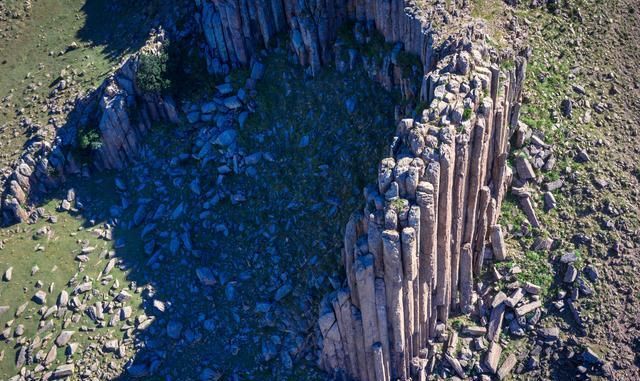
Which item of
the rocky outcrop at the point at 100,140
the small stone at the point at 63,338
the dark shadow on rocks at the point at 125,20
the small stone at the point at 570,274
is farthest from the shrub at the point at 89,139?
the small stone at the point at 570,274

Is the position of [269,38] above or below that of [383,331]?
above

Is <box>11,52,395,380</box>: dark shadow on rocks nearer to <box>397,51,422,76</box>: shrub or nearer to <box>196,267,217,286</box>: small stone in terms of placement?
<box>196,267,217,286</box>: small stone

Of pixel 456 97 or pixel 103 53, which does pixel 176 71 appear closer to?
pixel 103 53

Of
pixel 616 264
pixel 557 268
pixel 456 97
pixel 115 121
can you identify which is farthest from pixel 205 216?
pixel 616 264

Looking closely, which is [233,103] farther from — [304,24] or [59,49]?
[59,49]

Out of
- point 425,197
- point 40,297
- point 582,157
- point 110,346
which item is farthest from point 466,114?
point 40,297

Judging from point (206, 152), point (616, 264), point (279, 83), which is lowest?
point (616, 264)

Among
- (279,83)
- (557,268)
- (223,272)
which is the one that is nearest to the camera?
(557,268)

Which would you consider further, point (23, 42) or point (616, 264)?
point (23, 42)
